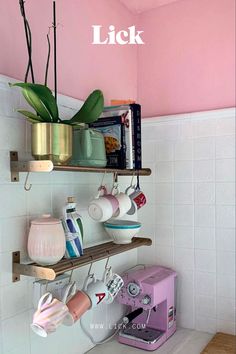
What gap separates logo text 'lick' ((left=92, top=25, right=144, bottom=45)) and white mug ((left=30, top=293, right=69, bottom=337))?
1.04 metres

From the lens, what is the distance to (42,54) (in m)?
1.23

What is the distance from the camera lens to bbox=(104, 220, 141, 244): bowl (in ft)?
4.57

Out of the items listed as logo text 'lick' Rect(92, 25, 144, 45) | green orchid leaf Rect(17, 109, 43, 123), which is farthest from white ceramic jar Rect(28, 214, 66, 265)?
logo text 'lick' Rect(92, 25, 144, 45)

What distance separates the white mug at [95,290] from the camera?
47.2 inches

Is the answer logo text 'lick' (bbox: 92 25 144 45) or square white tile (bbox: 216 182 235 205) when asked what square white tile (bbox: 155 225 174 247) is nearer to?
square white tile (bbox: 216 182 235 205)

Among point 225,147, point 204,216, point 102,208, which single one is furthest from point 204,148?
point 102,208

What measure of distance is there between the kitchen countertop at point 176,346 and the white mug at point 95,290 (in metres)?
0.32

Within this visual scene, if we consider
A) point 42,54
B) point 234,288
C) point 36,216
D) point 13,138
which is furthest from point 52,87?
point 234,288

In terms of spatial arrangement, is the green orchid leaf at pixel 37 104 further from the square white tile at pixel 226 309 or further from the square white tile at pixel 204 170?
the square white tile at pixel 226 309

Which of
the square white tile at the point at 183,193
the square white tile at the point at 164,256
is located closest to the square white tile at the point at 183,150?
the square white tile at the point at 183,193

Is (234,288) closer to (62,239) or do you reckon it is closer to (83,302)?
(83,302)

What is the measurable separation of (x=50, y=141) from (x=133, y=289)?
2.50 ft

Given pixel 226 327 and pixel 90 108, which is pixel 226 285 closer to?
pixel 226 327

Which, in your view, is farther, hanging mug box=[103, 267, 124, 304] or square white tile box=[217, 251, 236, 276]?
square white tile box=[217, 251, 236, 276]
